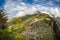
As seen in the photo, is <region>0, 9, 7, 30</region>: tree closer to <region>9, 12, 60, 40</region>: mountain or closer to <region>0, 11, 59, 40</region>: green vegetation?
<region>0, 11, 59, 40</region>: green vegetation

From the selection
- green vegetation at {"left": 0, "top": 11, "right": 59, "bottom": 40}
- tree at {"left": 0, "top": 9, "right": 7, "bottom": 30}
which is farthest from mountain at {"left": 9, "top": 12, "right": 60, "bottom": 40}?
tree at {"left": 0, "top": 9, "right": 7, "bottom": 30}

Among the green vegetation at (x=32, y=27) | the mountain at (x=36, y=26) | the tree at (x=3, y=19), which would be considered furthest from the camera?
the mountain at (x=36, y=26)

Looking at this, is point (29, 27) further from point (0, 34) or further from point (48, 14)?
point (0, 34)

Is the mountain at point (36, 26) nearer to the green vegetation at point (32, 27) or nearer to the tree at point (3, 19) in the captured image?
the green vegetation at point (32, 27)

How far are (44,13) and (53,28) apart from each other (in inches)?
26.2

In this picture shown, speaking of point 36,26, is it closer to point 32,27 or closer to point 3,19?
point 32,27

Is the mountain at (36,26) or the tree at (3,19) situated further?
the mountain at (36,26)

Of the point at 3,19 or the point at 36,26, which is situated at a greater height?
the point at 3,19

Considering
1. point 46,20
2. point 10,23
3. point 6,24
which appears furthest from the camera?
point 46,20

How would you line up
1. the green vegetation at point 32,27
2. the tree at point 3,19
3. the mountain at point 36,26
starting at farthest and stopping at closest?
the mountain at point 36,26 < the green vegetation at point 32,27 < the tree at point 3,19

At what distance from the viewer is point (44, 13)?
9.34 m

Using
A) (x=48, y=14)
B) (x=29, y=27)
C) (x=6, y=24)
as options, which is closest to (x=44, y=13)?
(x=48, y=14)

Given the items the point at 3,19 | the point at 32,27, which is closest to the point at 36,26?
the point at 32,27

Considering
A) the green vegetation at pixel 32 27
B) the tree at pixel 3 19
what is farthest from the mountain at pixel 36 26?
the tree at pixel 3 19
